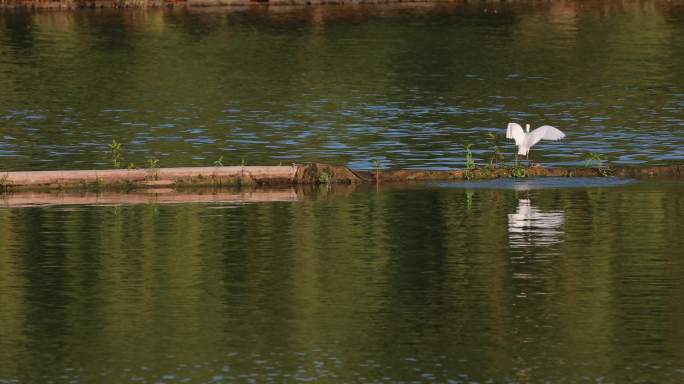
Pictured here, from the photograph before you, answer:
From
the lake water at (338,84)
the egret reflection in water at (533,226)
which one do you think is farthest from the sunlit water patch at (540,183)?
the lake water at (338,84)

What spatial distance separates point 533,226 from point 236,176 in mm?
6791

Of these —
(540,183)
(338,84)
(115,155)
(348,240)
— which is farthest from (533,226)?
(338,84)

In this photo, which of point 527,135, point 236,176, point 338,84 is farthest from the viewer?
point 338,84

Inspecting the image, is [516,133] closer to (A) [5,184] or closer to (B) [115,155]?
(B) [115,155]

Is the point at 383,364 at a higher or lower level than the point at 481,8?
lower

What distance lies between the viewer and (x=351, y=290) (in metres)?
21.9

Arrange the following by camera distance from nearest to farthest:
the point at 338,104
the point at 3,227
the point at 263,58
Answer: the point at 3,227, the point at 338,104, the point at 263,58

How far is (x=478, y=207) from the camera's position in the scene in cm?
2973

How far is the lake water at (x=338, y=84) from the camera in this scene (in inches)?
1596

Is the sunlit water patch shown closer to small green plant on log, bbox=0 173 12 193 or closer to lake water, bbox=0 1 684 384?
lake water, bbox=0 1 684 384

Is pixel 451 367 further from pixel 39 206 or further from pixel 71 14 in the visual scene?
pixel 71 14

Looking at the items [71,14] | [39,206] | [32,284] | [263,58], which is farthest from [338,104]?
[71,14]

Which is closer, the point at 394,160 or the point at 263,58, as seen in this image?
the point at 394,160

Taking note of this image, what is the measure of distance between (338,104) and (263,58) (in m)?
16.5
